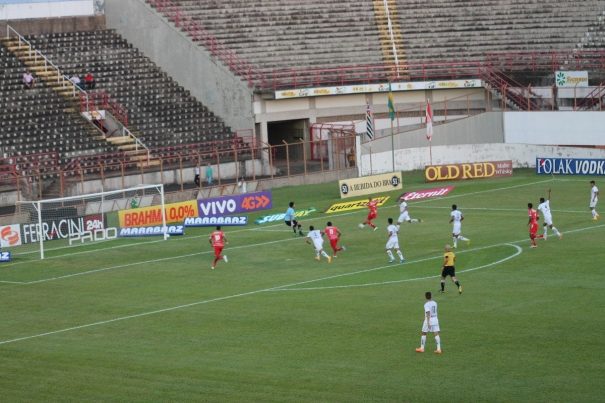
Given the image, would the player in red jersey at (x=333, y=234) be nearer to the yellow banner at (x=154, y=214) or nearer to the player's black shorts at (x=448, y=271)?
the player's black shorts at (x=448, y=271)

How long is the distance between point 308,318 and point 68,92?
4027 centimetres

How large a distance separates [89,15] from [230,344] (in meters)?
51.6

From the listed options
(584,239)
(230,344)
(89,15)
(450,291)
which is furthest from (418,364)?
(89,15)

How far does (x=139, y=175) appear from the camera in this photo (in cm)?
6631

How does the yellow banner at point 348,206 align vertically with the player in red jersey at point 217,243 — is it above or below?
above

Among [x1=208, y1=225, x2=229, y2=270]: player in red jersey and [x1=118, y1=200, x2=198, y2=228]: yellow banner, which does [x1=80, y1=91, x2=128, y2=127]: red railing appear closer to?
[x1=118, y1=200, x2=198, y2=228]: yellow banner

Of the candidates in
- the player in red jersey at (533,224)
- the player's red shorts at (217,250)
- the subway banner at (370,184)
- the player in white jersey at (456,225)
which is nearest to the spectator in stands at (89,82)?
the subway banner at (370,184)

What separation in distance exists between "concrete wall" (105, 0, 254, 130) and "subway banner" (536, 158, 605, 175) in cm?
1772

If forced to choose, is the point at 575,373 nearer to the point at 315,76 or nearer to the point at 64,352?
the point at 64,352

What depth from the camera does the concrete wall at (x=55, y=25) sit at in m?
76.6

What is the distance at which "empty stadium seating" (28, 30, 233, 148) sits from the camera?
72312mm

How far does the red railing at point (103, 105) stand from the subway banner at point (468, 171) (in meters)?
18.0

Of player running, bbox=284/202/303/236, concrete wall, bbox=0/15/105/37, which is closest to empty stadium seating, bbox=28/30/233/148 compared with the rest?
concrete wall, bbox=0/15/105/37

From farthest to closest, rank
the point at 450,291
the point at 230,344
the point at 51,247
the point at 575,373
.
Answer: the point at 51,247 → the point at 450,291 → the point at 230,344 → the point at 575,373
